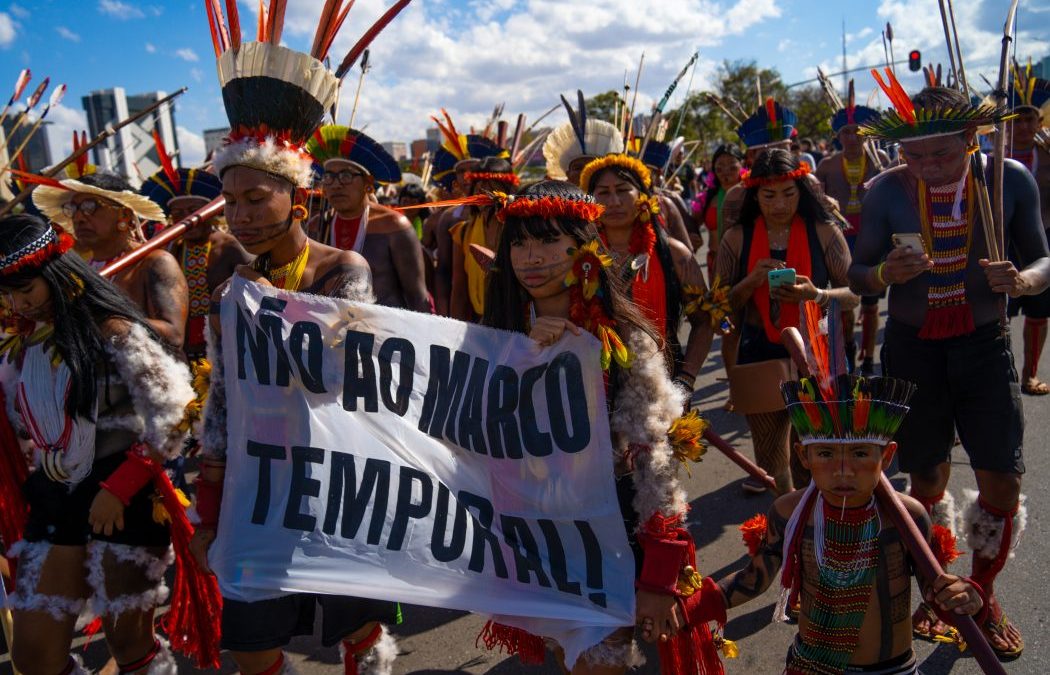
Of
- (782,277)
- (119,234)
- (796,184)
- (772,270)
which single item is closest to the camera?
(782,277)

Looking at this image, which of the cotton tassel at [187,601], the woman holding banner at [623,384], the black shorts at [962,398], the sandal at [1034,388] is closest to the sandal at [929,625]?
the black shorts at [962,398]

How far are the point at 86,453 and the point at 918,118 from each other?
3.40 m

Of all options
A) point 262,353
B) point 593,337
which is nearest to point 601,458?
point 593,337

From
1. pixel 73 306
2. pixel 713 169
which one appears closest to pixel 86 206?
pixel 73 306

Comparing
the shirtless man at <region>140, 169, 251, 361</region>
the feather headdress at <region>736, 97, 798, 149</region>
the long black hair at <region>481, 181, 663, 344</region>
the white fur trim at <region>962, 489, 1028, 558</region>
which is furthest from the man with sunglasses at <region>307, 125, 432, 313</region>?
the feather headdress at <region>736, 97, 798, 149</region>

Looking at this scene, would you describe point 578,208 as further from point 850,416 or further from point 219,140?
point 219,140

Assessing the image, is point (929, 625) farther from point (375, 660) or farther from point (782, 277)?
point (375, 660)

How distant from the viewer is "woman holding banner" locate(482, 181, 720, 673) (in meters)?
2.36

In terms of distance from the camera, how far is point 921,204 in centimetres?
334

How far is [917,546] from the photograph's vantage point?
2225 mm

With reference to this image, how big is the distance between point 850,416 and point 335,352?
1599 millimetres

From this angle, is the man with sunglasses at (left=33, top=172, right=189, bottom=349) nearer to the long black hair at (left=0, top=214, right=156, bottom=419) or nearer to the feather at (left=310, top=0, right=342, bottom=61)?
the long black hair at (left=0, top=214, right=156, bottom=419)

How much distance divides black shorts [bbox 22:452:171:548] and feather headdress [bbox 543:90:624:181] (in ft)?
10.2

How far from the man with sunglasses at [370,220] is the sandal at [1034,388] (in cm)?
491
